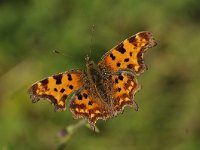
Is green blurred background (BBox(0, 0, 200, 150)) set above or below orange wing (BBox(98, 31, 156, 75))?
above

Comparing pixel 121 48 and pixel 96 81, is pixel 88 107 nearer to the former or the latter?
pixel 96 81

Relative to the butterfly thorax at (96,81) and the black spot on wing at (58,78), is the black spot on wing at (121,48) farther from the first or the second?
the black spot on wing at (58,78)

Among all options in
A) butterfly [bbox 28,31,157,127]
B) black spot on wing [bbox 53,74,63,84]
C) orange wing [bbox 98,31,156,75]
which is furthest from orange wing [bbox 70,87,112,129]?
orange wing [bbox 98,31,156,75]

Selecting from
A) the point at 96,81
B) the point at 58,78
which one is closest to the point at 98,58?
the point at 96,81

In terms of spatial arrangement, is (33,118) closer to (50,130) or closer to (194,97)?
(50,130)

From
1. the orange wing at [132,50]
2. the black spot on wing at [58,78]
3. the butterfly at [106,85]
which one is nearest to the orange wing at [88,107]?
the butterfly at [106,85]

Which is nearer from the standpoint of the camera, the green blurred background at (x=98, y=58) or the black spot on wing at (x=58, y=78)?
the black spot on wing at (x=58, y=78)

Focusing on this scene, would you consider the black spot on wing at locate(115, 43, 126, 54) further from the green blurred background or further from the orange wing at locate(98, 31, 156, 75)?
the green blurred background

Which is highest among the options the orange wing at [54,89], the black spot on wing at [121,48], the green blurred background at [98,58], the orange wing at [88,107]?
the green blurred background at [98,58]

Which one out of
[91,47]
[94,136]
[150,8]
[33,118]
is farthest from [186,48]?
[33,118]
